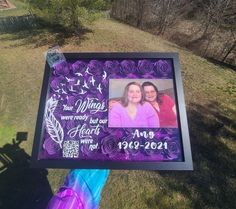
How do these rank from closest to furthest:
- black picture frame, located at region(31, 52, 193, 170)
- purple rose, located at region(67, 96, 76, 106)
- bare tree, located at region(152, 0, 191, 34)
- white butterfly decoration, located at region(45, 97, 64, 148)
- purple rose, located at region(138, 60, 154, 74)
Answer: black picture frame, located at region(31, 52, 193, 170)
white butterfly decoration, located at region(45, 97, 64, 148)
purple rose, located at region(67, 96, 76, 106)
purple rose, located at region(138, 60, 154, 74)
bare tree, located at region(152, 0, 191, 34)

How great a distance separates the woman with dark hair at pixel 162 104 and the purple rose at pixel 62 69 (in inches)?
33.7

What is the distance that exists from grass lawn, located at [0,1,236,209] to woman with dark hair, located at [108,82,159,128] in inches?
121

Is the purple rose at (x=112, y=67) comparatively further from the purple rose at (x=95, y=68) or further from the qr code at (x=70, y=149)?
the qr code at (x=70, y=149)

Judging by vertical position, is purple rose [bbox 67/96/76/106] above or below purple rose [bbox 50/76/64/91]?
below

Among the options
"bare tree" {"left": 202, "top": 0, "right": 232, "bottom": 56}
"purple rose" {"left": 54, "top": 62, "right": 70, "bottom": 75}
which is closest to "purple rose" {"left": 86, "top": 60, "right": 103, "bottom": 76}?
"purple rose" {"left": 54, "top": 62, "right": 70, "bottom": 75}

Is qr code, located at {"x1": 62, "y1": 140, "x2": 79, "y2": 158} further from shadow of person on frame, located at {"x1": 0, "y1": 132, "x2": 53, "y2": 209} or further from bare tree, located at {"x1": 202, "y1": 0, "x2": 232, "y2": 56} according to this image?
bare tree, located at {"x1": 202, "y1": 0, "x2": 232, "y2": 56}

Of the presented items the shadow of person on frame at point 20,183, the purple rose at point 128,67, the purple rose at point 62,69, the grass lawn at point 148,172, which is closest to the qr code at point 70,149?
the purple rose at point 62,69

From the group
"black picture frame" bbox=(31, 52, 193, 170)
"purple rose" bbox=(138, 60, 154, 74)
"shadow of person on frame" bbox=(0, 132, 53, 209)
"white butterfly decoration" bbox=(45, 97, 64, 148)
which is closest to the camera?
"black picture frame" bbox=(31, 52, 193, 170)

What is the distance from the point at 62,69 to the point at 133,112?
0.93 meters

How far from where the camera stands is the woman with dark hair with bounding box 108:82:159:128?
2991 mm

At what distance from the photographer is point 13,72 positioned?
10398 mm

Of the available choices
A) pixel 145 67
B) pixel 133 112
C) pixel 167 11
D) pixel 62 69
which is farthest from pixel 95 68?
pixel 167 11

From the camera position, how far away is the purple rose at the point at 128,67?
3.22m

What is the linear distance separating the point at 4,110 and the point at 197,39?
1211cm
